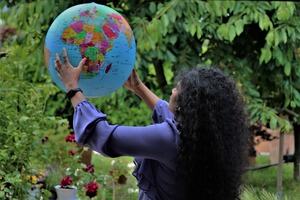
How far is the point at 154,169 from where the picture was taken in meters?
2.13

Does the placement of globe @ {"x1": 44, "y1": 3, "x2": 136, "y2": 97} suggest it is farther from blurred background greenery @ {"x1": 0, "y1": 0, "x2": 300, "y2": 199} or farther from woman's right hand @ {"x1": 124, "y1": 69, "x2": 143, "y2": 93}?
blurred background greenery @ {"x1": 0, "y1": 0, "x2": 300, "y2": 199}

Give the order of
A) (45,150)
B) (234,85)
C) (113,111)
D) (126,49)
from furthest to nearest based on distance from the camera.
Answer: (113,111) < (45,150) < (126,49) < (234,85)

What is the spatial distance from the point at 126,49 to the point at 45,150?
1828 millimetres

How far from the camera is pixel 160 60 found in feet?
16.8

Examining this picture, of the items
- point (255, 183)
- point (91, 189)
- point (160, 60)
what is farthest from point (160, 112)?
point (255, 183)

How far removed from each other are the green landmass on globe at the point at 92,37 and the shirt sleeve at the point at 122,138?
24cm

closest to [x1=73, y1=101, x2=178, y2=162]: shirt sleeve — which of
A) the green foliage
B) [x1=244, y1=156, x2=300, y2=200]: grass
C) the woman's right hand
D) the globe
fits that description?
the globe

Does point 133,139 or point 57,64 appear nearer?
point 133,139

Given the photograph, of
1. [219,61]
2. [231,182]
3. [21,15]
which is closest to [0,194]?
[231,182]

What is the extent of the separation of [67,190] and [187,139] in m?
2.11

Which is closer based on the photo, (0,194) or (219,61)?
(0,194)

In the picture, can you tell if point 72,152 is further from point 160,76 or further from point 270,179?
A: point 270,179

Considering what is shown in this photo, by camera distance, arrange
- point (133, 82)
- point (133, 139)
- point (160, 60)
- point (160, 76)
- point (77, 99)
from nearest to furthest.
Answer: point (133, 139) → point (77, 99) → point (133, 82) → point (160, 60) → point (160, 76)

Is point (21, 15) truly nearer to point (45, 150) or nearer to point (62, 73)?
point (45, 150)
